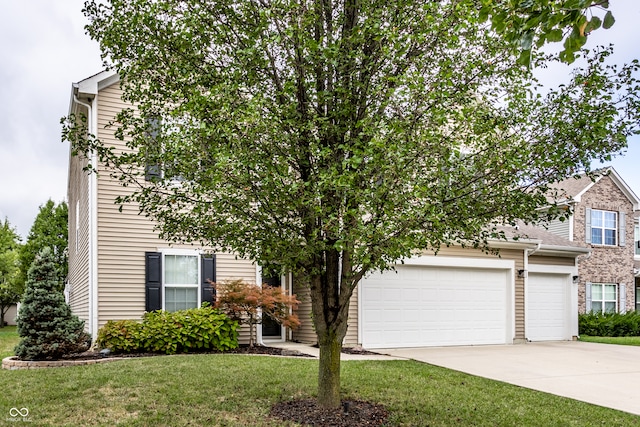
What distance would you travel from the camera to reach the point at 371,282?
1294 centimetres

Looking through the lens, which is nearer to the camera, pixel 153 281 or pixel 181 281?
pixel 153 281

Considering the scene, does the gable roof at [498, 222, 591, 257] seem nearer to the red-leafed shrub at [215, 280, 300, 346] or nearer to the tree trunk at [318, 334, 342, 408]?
the red-leafed shrub at [215, 280, 300, 346]

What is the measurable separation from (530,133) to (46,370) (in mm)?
8300

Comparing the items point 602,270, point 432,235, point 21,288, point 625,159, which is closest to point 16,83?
point 21,288

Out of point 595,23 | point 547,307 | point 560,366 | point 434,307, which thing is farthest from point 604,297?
point 595,23

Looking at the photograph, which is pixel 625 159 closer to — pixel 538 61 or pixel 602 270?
pixel 538 61

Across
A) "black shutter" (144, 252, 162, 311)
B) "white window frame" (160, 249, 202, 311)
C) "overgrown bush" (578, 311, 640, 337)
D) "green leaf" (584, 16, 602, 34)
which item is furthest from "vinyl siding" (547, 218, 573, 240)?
"green leaf" (584, 16, 602, 34)

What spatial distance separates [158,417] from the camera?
20.2 feet

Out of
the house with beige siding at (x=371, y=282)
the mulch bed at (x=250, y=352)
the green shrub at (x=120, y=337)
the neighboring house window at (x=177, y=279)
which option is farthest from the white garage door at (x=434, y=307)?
the green shrub at (x=120, y=337)

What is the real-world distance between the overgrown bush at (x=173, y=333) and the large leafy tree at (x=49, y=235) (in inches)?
821

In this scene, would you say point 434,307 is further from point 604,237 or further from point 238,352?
point 604,237

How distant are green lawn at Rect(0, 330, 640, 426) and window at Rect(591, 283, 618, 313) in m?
15.2

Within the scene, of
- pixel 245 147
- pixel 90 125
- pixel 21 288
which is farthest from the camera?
pixel 21 288

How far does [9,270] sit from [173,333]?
2308 cm
